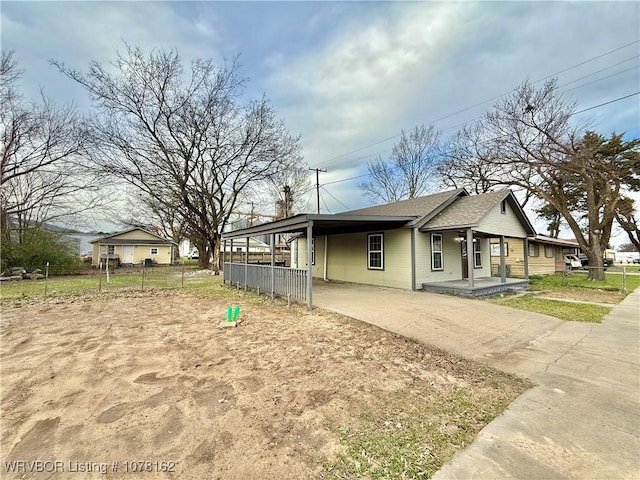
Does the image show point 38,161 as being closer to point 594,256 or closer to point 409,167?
point 409,167

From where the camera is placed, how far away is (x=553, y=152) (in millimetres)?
14648

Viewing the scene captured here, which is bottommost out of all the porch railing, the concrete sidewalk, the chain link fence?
the concrete sidewalk

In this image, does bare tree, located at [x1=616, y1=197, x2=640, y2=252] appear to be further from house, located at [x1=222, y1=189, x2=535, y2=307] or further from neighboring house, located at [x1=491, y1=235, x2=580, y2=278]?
house, located at [x1=222, y1=189, x2=535, y2=307]

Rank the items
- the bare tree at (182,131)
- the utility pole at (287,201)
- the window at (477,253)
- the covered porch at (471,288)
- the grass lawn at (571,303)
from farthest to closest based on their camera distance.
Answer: the utility pole at (287,201) → the bare tree at (182,131) → the window at (477,253) → the covered porch at (471,288) → the grass lawn at (571,303)

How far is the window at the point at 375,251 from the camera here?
11.7 meters

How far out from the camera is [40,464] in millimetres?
2115

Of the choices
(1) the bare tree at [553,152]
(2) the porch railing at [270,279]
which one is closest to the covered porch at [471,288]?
(2) the porch railing at [270,279]

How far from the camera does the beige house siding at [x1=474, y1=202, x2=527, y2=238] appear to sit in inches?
426

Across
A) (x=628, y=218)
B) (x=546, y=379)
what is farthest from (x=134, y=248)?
(x=628, y=218)

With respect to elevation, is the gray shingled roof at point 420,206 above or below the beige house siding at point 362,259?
above

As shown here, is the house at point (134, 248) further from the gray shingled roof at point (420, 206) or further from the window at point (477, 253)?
the window at point (477, 253)

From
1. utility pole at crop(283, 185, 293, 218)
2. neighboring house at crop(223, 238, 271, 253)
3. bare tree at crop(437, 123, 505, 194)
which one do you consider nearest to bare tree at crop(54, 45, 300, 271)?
utility pole at crop(283, 185, 293, 218)

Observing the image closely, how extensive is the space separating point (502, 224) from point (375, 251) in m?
5.23

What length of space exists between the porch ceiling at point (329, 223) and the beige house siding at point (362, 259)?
1.23 feet
